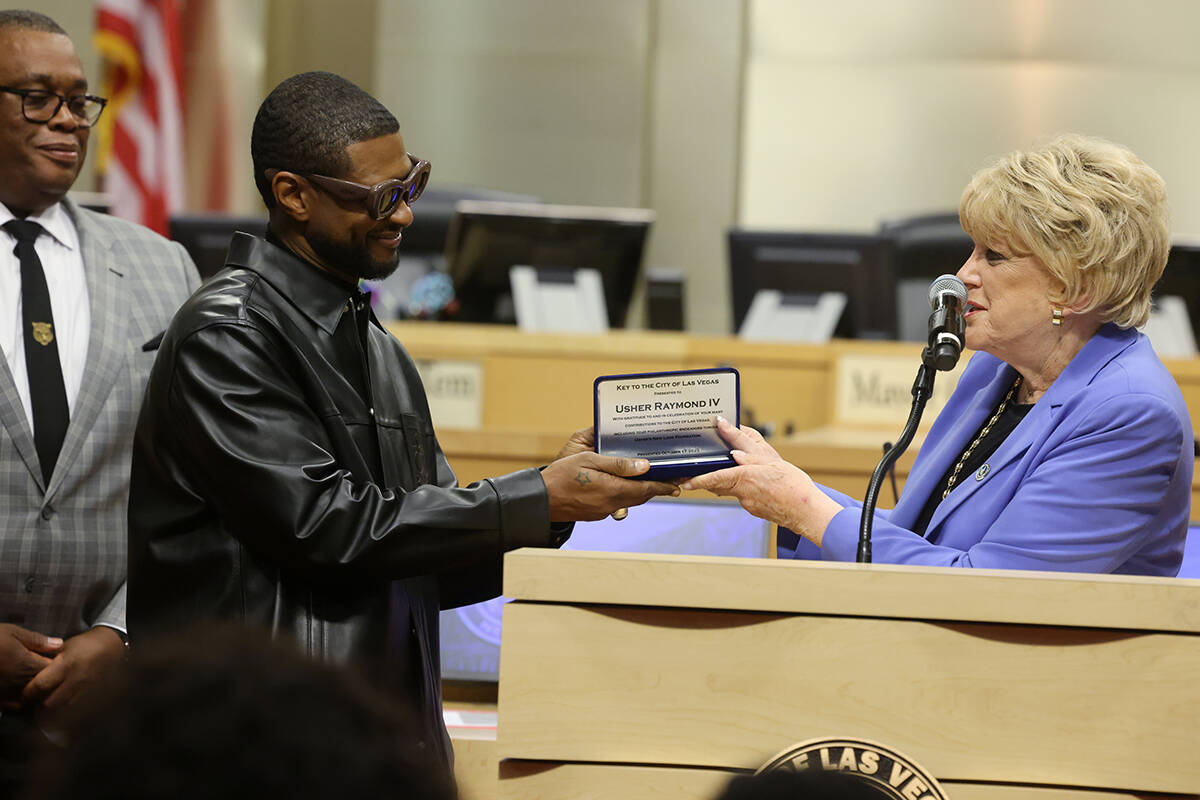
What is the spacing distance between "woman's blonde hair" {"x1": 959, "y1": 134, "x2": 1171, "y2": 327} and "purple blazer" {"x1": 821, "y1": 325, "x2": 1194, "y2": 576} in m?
0.07

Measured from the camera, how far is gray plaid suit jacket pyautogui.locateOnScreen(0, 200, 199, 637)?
6.56 ft

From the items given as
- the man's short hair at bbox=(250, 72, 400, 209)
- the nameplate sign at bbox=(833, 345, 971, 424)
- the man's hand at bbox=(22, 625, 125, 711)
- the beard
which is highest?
the man's short hair at bbox=(250, 72, 400, 209)

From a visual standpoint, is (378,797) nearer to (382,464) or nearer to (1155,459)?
(382,464)

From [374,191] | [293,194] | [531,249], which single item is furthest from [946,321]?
[531,249]

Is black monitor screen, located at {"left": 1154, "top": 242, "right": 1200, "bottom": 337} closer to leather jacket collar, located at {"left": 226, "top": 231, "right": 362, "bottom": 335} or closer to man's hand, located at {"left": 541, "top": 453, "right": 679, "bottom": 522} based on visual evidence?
man's hand, located at {"left": 541, "top": 453, "right": 679, "bottom": 522}

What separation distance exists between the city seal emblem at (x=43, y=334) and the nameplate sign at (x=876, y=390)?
252 centimetres

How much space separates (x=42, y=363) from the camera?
2.07m

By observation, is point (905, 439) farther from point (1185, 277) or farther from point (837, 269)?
point (1185, 277)

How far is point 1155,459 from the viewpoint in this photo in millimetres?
1620

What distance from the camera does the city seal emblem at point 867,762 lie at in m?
1.32

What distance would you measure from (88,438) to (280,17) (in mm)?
5972

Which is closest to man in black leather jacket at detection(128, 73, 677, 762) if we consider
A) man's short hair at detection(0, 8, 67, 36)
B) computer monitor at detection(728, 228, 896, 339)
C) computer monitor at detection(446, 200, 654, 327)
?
man's short hair at detection(0, 8, 67, 36)

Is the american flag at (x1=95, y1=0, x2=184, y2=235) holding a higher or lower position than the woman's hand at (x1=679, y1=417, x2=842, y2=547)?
higher

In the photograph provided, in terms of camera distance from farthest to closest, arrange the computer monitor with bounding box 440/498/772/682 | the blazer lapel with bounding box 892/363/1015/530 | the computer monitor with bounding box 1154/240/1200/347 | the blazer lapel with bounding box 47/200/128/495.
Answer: the computer monitor with bounding box 1154/240/1200/347, the computer monitor with bounding box 440/498/772/682, the blazer lapel with bounding box 47/200/128/495, the blazer lapel with bounding box 892/363/1015/530
